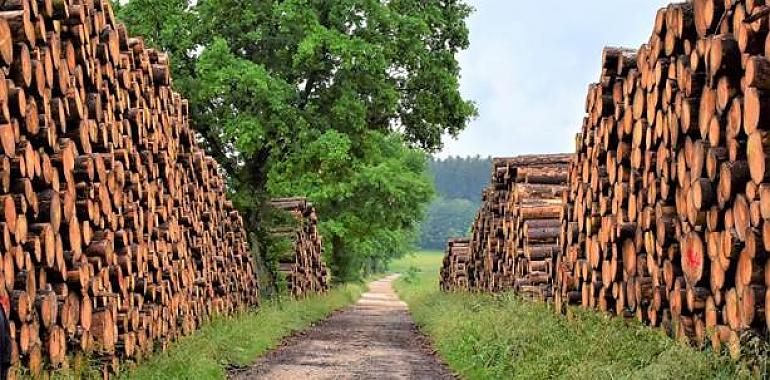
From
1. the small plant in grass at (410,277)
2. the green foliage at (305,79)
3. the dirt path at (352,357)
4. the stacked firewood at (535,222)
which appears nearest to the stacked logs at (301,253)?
the green foliage at (305,79)

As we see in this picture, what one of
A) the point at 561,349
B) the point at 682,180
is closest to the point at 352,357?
the point at 561,349

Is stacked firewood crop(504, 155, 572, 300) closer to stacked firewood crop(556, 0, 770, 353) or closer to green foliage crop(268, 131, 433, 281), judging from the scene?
stacked firewood crop(556, 0, 770, 353)

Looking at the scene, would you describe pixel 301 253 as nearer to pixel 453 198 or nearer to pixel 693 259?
pixel 693 259

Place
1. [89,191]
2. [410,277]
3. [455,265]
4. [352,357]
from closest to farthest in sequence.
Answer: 1. [89,191]
2. [352,357]
3. [455,265]
4. [410,277]

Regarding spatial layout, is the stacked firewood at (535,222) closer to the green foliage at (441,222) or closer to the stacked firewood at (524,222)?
the stacked firewood at (524,222)

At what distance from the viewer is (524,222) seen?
1619cm

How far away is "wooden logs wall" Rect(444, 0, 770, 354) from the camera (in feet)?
22.0

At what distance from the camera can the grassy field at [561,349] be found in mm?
7070

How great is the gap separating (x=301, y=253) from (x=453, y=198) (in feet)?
509

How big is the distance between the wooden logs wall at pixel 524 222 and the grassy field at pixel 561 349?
3.39 ft

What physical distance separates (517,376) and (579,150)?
4.40m

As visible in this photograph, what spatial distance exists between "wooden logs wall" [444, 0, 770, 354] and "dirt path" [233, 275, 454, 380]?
83.6 inches

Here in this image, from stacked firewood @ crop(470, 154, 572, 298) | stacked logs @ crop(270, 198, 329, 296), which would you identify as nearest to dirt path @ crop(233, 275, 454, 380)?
stacked firewood @ crop(470, 154, 572, 298)

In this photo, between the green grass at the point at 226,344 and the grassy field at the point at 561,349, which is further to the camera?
the green grass at the point at 226,344
